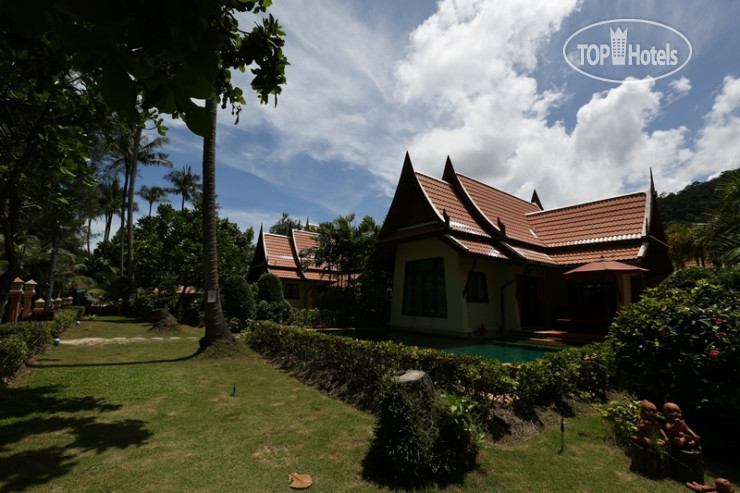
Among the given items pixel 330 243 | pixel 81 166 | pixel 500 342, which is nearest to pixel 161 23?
pixel 81 166

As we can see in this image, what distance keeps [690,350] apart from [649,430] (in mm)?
1264

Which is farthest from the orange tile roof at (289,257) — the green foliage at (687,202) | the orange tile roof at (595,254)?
the green foliage at (687,202)

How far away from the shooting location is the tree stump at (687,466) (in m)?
3.61

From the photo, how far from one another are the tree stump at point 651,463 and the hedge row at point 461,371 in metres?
1.45

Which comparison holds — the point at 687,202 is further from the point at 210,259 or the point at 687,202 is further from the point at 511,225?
the point at 210,259

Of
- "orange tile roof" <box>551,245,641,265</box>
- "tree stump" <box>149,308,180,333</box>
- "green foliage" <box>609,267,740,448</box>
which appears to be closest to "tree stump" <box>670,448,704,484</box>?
"green foliage" <box>609,267,740,448</box>

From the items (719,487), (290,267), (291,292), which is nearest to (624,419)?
(719,487)

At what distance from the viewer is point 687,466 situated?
3639mm

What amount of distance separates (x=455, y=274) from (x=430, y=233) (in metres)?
1.66

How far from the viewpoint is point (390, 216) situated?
15.3m

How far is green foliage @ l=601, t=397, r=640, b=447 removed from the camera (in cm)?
436

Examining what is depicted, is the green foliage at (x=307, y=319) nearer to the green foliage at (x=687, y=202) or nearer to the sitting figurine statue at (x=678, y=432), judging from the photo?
the sitting figurine statue at (x=678, y=432)

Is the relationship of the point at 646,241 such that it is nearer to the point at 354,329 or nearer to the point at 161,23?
the point at 354,329

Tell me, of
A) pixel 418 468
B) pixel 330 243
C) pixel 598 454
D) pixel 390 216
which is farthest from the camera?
pixel 330 243
